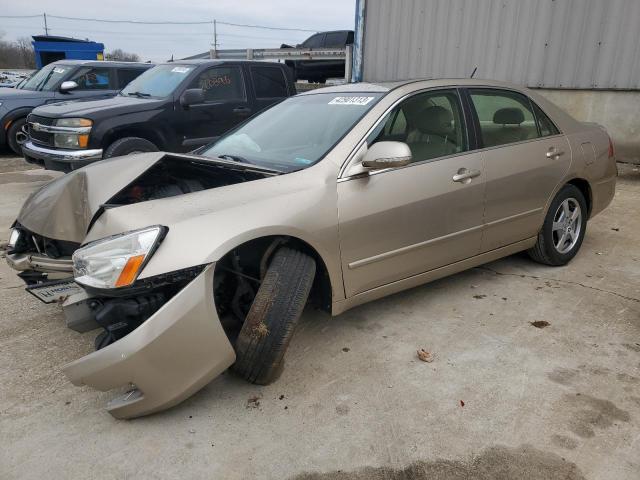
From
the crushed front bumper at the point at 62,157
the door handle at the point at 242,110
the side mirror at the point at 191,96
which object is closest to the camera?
the crushed front bumper at the point at 62,157

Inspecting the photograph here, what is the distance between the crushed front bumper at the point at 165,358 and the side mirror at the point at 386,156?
1.12 m

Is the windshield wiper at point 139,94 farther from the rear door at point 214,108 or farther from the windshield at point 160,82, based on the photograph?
the rear door at point 214,108

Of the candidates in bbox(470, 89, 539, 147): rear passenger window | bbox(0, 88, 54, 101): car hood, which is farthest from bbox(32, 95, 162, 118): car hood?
bbox(470, 89, 539, 147): rear passenger window

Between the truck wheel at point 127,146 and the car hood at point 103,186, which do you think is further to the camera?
the truck wheel at point 127,146

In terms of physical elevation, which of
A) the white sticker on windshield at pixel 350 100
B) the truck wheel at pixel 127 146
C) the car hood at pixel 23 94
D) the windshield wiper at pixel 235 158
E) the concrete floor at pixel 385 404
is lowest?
the concrete floor at pixel 385 404

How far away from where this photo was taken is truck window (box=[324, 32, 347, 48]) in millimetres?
17234

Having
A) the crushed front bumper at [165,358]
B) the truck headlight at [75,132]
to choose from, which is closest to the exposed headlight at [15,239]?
the crushed front bumper at [165,358]

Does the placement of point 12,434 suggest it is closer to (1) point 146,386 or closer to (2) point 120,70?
(1) point 146,386

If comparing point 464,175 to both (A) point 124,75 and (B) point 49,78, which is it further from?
(B) point 49,78

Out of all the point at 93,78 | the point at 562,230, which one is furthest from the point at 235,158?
the point at 93,78

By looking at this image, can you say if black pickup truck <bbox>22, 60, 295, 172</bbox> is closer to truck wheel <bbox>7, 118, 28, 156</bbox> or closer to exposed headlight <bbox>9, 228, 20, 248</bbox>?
truck wheel <bbox>7, 118, 28, 156</bbox>

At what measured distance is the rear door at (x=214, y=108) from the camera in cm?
689

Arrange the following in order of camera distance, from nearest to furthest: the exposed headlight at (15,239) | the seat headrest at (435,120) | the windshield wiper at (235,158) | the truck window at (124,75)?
the exposed headlight at (15,239) < the windshield wiper at (235,158) < the seat headrest at (435,120) < the truck window at (124,75)

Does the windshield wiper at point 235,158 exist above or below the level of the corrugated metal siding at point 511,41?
below
